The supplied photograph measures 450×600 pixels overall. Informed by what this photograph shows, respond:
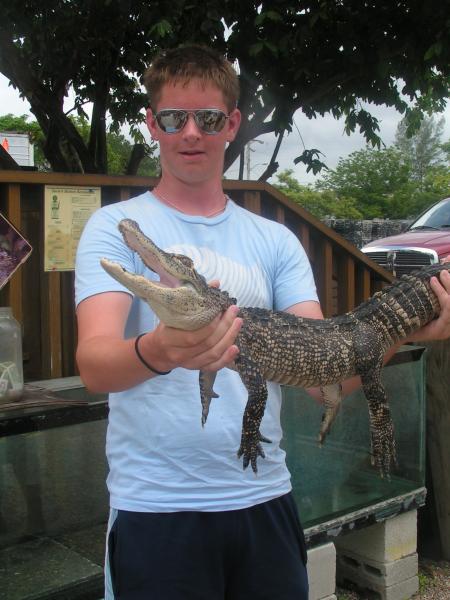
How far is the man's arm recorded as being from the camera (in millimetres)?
1396

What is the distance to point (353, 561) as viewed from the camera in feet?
14.5

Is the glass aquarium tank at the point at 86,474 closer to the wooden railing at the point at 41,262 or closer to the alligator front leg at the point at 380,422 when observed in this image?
the wooden railing at the point at 41,262

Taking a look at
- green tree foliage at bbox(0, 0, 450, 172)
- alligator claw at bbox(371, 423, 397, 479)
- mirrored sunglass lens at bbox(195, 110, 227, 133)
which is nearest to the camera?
mirrored sunglass lens at bbox(195, 110, 227, 133)

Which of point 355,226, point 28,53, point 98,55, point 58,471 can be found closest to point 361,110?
point 98,55

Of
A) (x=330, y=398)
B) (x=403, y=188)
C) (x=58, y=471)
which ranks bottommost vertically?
(x=58, y=471)

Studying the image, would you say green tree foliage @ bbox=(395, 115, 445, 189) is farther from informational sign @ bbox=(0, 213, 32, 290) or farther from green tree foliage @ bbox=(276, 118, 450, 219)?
informational sign @ bbox=(0, 213, 32, 290)

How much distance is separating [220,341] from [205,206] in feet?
2.01

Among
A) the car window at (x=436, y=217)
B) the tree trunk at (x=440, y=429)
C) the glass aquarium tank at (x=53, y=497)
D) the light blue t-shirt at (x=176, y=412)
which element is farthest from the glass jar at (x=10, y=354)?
the car window at (x=436, y=217)

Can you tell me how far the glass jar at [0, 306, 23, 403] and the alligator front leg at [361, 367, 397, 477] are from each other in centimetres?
135

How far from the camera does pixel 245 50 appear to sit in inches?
249

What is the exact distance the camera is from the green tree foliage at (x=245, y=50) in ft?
19.4

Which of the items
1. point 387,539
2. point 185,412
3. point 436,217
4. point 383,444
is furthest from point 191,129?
point 436,217

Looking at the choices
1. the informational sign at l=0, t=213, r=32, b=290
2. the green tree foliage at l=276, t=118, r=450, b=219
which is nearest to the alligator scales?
the informational sign at l=0, t=213, r=32, b=290

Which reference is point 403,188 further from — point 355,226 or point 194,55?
point 194,55
